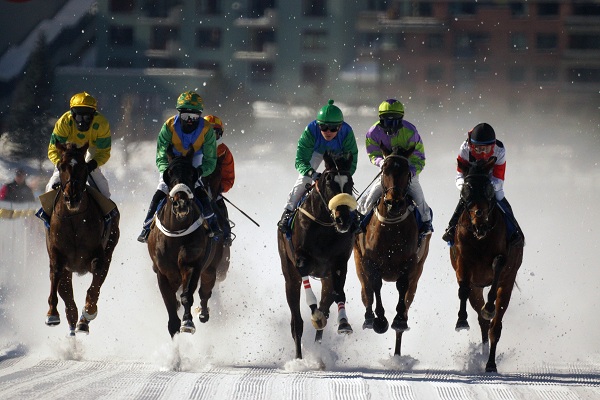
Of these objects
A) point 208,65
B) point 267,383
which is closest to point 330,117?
point 267,383

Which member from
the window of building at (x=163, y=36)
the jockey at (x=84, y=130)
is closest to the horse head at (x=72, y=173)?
the jockey at (x=84, y=130)

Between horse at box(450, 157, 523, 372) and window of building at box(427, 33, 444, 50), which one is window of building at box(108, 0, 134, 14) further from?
horse at box(450, 157, 523, 372)

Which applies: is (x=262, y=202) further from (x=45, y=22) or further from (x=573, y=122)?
(x=45, y=22)

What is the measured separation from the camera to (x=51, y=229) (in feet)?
51.9

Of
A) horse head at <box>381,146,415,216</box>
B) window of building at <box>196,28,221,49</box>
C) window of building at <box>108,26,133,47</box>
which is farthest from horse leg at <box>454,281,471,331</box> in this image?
window of building at <box>108,26,133,47</box>

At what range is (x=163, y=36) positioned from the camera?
40.6 meters

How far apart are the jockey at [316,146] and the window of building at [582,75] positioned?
21.8 m

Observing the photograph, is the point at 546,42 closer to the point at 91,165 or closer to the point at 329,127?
the point at 329,127

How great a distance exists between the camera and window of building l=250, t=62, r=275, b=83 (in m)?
38.3

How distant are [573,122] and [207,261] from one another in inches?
869

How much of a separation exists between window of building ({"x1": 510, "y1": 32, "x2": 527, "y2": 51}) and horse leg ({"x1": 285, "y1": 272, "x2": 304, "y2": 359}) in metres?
22.6

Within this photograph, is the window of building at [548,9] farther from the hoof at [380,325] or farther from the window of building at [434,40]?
the hoof at [380,325]

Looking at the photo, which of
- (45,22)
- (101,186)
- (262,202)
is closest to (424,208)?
(101,186)

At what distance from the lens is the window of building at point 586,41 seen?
36438 mm
